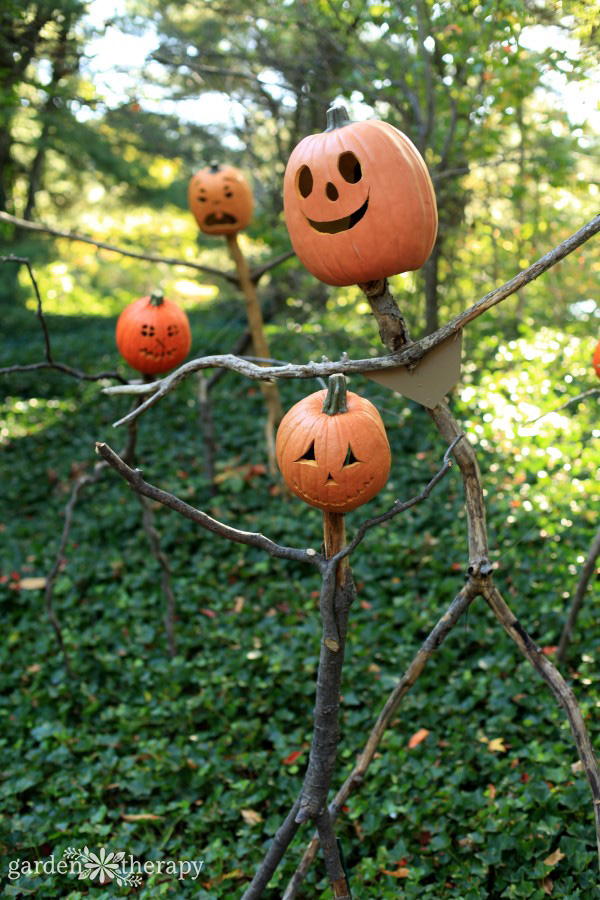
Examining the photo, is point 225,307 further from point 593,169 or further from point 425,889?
point 425,889

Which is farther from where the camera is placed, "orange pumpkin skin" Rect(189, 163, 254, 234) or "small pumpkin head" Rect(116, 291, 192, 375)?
"orange pumpkin skin" Rect(189, 163, 254, 234)

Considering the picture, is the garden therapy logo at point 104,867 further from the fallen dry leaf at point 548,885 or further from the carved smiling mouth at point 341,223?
the carved smiling mouth at point 341,223

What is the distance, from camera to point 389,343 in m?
2.05

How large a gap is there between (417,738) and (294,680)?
66 centimetres

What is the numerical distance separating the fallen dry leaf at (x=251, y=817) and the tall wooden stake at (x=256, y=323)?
2.19 metres

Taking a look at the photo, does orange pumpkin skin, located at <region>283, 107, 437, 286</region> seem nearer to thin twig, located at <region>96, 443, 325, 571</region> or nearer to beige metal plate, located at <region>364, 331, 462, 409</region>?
beige metal plate, located at <region>364, 331, 462, 409</region>

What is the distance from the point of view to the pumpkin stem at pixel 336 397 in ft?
6.34

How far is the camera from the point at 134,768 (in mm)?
3160

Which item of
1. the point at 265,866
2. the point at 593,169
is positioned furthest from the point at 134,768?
the point at 593,169

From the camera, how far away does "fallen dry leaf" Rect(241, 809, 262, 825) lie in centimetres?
286

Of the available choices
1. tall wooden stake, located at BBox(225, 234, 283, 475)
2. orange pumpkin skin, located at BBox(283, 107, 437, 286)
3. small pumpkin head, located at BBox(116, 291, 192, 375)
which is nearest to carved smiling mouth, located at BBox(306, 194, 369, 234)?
orange pumpkin skin, located at BBox(283, 107, 437, 286)

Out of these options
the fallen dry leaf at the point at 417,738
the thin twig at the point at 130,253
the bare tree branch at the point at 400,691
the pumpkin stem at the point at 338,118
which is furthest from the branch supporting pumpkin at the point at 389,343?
the fallen dry leaf at the point at 417,738

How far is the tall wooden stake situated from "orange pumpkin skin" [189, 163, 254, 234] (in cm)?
14

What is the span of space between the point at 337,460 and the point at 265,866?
3.85 ft
